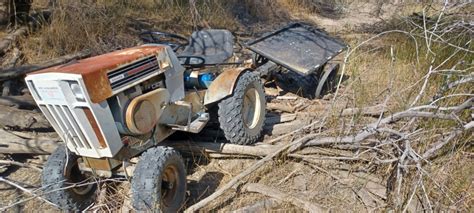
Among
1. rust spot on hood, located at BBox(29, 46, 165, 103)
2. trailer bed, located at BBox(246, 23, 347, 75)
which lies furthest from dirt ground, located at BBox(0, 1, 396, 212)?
rust spot on hood, located at BBox(29, 46, 165, 103)

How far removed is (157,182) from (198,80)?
148 cm

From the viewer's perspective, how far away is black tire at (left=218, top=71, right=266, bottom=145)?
3.86 meters

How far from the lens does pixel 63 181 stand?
3.10 meters

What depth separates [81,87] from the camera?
8.78ft

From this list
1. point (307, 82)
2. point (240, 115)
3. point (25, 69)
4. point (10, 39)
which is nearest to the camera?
point (240, 115)

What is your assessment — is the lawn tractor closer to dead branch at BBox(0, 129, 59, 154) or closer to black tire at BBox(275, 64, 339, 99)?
dead branch at BBox(0, 129, 59, 154)

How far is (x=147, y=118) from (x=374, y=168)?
186 cm

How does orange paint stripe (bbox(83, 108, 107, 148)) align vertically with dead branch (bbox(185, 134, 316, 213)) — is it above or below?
above

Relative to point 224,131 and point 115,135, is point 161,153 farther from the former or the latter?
point 224,131

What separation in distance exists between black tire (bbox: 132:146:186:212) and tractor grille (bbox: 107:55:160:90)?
52 cm

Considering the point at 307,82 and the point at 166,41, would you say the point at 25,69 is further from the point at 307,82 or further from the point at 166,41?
the point at 307,82

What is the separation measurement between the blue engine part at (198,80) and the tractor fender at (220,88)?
222 mm

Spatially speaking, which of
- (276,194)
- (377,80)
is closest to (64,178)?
(276,194)

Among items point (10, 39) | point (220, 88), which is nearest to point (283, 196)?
point (220, 88)
